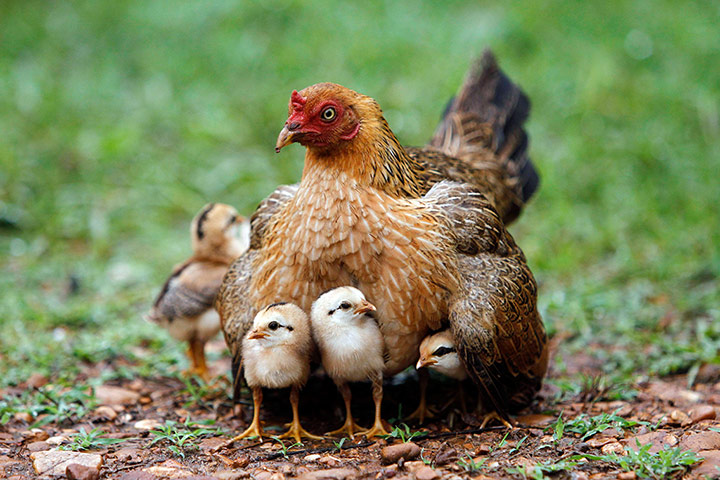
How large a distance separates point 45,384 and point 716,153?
6.44m

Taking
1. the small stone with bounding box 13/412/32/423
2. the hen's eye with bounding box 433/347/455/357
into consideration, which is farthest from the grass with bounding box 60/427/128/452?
the hen's eye with bounding box 433/347/455/357

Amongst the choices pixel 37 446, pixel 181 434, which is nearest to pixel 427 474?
pixel 181 434

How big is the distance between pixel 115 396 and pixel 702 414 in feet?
10.2

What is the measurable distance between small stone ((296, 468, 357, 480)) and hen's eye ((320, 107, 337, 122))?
156cm

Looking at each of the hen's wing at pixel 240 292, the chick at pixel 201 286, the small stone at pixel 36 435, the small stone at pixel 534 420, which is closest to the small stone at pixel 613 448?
the small stone at pixel 534 420

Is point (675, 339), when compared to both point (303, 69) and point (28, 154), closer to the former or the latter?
point (303, 69)

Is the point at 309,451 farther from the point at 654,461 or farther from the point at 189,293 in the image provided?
the point at 189,293

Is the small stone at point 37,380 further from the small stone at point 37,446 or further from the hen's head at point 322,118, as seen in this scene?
the hen's head at point 322,118

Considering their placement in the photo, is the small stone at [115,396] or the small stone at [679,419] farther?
the small stone at [115,396]

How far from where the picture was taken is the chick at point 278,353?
12.0 ft

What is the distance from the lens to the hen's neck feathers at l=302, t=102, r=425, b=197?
145 inches

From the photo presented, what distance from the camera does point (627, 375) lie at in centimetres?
475

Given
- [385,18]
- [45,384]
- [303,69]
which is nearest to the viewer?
[45,384]

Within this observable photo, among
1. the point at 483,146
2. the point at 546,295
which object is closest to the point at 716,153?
the point at 546,295
